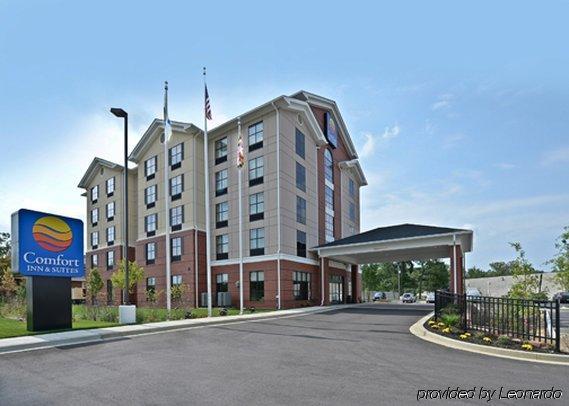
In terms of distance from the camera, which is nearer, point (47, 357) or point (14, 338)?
point (47, 357)

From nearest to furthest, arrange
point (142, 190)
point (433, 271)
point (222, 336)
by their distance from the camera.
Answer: point (222, 336)
point (142, 190)
point (433, 271)

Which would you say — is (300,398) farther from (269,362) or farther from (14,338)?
(14,338)

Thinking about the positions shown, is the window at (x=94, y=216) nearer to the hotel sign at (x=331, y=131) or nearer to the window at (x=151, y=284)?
the window at (x=151, y=284)

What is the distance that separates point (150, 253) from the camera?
136ft

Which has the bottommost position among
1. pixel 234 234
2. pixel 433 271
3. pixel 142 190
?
pixel 433 271

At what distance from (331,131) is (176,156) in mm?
14483

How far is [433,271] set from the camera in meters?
75.6

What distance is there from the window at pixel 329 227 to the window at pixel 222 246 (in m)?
9.63

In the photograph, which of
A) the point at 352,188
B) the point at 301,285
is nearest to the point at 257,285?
the point at 301,285

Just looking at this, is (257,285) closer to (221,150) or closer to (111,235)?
(221,150)

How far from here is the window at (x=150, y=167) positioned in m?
41.8

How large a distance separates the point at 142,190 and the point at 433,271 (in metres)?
52.6

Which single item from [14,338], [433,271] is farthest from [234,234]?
[433,271]

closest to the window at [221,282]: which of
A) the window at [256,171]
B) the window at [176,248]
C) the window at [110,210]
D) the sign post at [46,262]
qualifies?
the window at [176,248]
